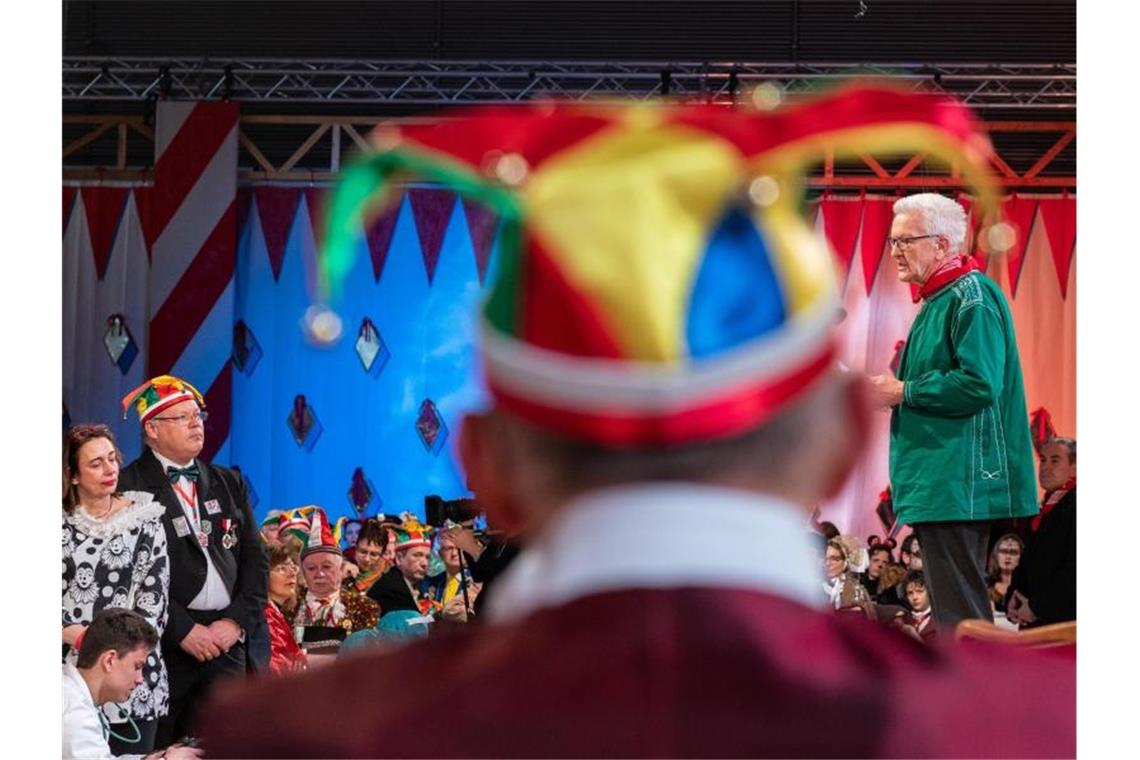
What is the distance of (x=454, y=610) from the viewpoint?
5703 millimetres

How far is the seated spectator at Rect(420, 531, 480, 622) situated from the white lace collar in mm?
1514

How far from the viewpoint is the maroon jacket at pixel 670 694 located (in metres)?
0.72

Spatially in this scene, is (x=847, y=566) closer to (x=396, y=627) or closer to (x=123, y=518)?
(x=396, y=627)

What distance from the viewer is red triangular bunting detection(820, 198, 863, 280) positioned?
Result: 7.72 m

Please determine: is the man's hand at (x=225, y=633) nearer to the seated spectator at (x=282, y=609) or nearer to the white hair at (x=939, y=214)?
the seated spectator at (x=282, y=609)

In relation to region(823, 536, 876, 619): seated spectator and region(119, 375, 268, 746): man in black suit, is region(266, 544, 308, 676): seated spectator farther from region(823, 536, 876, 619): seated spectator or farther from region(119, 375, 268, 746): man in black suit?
Answer: region(823, 536, 876, 619): seated spectator

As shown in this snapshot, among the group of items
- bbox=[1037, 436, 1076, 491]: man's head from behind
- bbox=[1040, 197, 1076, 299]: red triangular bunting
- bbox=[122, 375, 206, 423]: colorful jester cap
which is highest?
bbox=[1040, 197, 1076, 299]: red triangular bunting

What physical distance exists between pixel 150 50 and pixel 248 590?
432 cm

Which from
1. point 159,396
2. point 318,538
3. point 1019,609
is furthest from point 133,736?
point 318,538

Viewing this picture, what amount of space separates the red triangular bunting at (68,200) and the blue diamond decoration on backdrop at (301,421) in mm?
Result: 1399

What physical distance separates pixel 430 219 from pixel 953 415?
515cm

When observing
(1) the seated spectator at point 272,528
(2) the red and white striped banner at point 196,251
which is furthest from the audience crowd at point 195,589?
(2) the red and white striped banner at point 196,251

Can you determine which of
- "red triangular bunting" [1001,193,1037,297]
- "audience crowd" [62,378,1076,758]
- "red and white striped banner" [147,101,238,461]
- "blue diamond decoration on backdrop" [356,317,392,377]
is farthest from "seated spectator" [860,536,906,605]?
"red and white striped banner" [147,101,238,461]

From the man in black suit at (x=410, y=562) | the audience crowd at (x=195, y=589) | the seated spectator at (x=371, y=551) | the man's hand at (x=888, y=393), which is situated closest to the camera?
the man's hand at (x=888, y=393)
